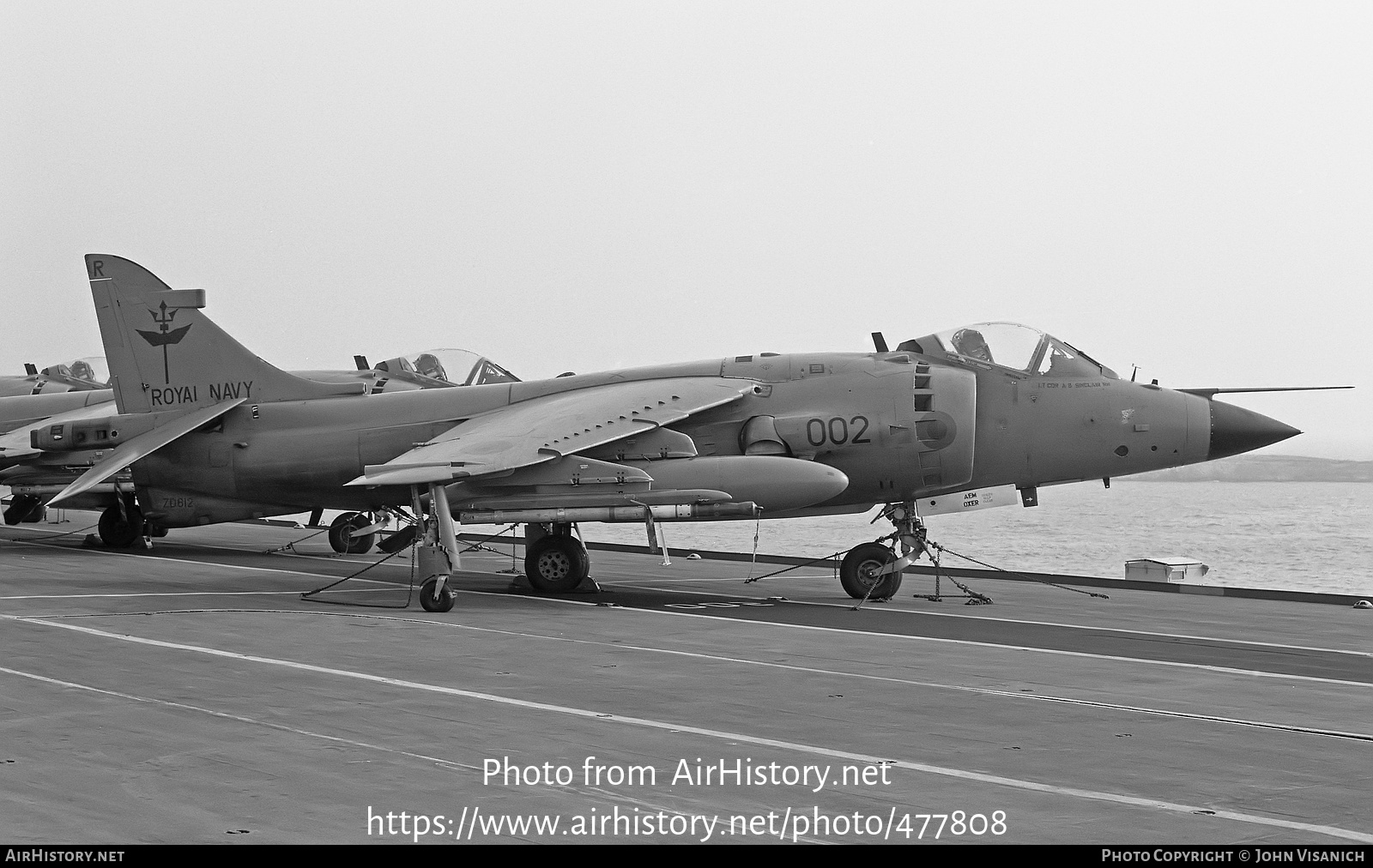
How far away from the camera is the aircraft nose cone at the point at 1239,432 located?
17.3 meters

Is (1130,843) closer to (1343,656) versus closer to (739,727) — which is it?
(739,727)

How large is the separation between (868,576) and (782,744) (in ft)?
31.2

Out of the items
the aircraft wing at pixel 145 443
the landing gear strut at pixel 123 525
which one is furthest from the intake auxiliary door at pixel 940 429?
the landing gear strut at pixel 123 525

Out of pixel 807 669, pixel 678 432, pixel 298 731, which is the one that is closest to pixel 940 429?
pixel 678 432

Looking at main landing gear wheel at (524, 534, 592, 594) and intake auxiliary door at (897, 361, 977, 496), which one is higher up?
intake auxiliary door at (897, 361, 977, 496)

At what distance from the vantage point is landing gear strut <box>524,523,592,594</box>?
1786cm

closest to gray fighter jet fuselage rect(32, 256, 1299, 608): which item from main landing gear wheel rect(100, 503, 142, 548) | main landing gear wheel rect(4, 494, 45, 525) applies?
main landing gear wheel rect(100, 503, 142, 548)

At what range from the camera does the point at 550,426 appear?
1666 centimetres

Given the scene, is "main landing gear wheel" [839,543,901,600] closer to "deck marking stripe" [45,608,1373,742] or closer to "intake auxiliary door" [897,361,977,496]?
"intake auxiliary door" [897,361,977,496]

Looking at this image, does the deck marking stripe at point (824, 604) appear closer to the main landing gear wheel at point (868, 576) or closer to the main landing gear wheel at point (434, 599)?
the main landing gear wheel at point (868, 576)

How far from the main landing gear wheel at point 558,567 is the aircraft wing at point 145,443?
181 inches

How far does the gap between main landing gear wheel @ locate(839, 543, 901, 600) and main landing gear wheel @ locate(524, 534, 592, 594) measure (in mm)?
3321

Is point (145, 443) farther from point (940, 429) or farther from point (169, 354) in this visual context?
point (940, 429)

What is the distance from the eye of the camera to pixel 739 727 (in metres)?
8.68
